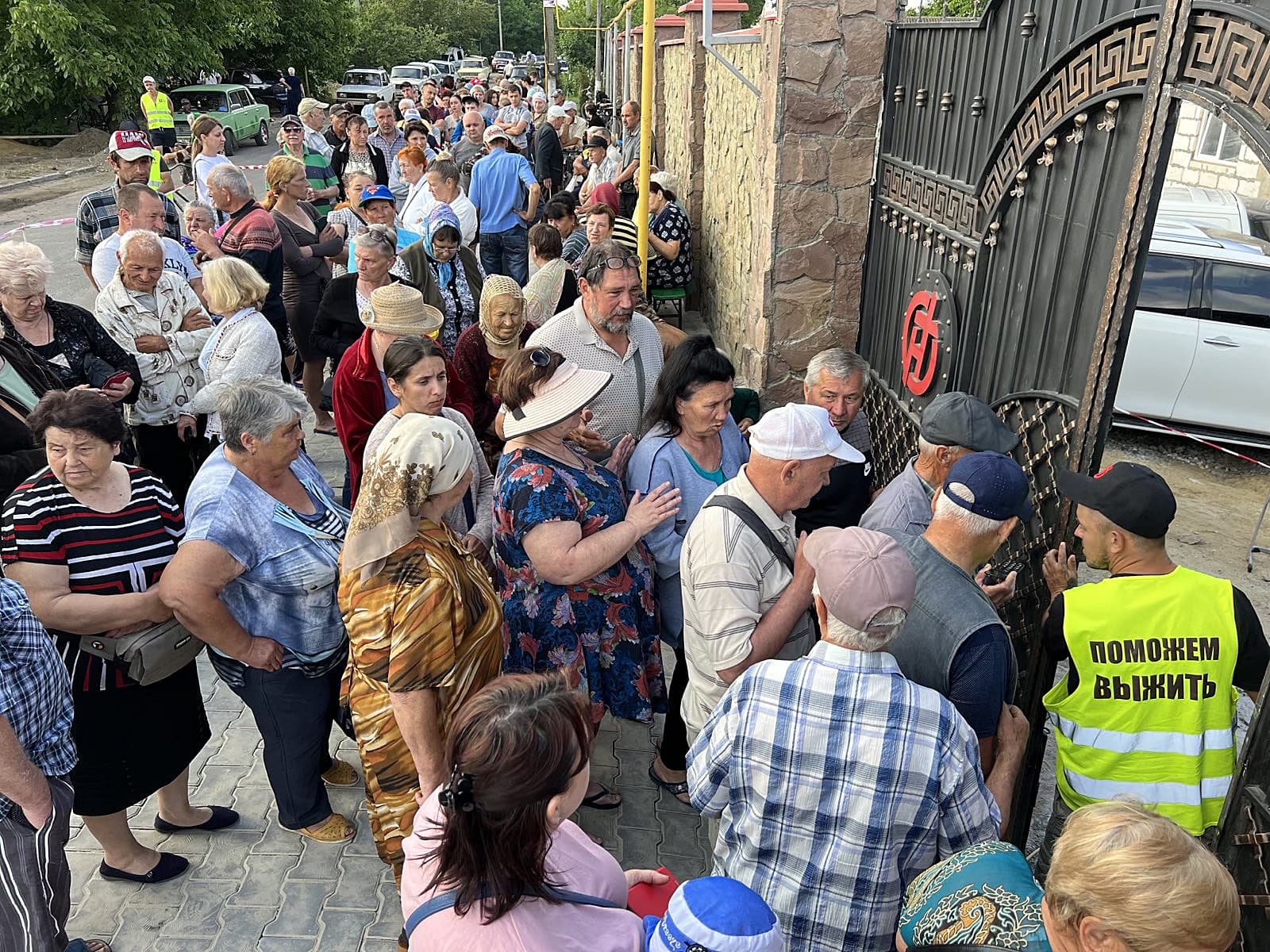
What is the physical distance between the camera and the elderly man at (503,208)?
8562 mm

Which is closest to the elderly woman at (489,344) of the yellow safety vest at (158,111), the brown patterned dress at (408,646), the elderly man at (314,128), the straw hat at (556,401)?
the straw hat at (556,401)

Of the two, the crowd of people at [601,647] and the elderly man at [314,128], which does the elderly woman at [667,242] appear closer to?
the crowd of people at [601,647]

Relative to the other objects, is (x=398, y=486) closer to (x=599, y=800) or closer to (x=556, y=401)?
(x=556, y=401)

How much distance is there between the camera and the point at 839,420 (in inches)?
142

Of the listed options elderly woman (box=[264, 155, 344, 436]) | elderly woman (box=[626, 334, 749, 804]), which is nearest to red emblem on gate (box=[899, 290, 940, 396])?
elderly woman (box=[626, 334, 749, 804])

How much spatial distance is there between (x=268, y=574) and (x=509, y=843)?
1.57m

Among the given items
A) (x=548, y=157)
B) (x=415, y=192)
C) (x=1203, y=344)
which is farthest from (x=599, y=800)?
(x=548, y=157)

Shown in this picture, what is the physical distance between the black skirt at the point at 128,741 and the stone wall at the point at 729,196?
380 centimetres

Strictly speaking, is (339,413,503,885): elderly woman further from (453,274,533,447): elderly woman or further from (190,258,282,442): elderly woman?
(190,258,282,442): elderly woman

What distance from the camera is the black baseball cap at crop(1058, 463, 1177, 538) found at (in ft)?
7.44

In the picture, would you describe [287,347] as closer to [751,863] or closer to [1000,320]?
[1000,320]

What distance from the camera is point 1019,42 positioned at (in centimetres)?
310

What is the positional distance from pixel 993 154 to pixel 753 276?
2.25 meters

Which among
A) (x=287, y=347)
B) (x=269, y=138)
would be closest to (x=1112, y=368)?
(x=287, y=347)
